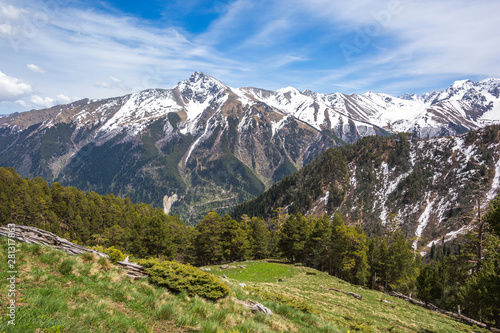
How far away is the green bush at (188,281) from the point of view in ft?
41.4

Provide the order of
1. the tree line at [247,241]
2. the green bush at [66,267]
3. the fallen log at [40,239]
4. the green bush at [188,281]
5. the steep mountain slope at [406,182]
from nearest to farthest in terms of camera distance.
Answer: the green bush at [66,267], the green bush at [188,281], the fallen log at [40,239], the tree line at [247,241], the steep mountain slope at [406,182]

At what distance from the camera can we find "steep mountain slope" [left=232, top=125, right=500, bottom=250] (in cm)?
13775

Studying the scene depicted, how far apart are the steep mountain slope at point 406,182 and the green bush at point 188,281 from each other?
13592 centimetres

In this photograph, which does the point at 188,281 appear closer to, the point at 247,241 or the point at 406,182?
the point at 247,241

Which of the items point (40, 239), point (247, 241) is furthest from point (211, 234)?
point (40, 239)

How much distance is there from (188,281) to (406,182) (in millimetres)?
180402

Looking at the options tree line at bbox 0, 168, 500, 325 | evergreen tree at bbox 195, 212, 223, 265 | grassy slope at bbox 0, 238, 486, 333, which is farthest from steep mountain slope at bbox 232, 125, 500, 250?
grassy slope at bbox 0, 238, 486, 333

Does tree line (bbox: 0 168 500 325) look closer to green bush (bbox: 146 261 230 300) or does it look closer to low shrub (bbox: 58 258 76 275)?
green bush (bbox: 146 261 230 300)

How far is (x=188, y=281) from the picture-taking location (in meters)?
13.1

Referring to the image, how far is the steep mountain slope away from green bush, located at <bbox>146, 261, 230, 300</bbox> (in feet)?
446

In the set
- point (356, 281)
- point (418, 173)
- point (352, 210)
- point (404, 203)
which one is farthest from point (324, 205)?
point (356, 281)

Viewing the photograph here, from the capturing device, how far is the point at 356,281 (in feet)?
178

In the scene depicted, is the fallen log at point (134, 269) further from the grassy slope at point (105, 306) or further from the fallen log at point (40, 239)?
the fallen log at point (40, 239)

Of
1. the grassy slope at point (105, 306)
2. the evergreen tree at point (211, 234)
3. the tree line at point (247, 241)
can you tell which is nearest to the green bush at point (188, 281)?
the grassy slope at point (105, 306)
